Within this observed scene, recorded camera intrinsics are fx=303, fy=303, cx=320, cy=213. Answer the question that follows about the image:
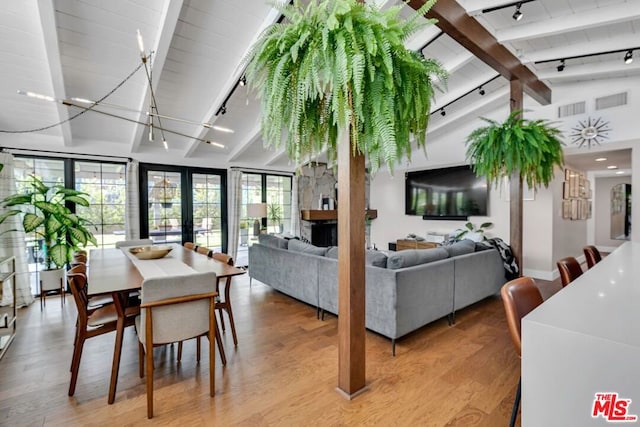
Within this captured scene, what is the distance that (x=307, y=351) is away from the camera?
106 inches

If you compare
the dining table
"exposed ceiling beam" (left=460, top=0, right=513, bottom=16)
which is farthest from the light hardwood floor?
"exposed ceiling beam" (left=460, top=0, right=513, bottom=16)

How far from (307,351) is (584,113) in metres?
5.97

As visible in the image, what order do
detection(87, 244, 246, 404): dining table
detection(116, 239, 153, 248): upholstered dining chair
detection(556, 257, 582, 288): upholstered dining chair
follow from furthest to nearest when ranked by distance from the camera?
detection(116, 239, 153, 248): upholstered dining chair → detection(556, 257, 582, 288): upholstered dining chair → detection(87, 244, 246, 404): dining table

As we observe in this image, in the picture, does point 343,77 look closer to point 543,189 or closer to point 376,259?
point 376,259

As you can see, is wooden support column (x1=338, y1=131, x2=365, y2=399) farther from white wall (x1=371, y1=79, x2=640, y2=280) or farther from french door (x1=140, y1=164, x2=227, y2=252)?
white wall (x1=371, y1=79, x2=640, y2=280)

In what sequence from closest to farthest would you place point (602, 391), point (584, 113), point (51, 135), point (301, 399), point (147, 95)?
point (602, 391)
point (301, 399)
point (147, 95)
point (51, 135)
point (584, 113)

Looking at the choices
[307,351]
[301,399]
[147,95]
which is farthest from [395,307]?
[147,95]

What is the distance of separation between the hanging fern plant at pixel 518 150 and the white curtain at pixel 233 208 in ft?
14.2

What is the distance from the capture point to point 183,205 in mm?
5684

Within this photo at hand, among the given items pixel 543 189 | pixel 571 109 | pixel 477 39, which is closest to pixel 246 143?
pixel 477 39

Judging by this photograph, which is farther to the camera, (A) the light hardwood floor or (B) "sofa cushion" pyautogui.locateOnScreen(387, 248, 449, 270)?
(B) "sofa cushion" pyautogui.locateOnScreen(387, 248, 449, 270)

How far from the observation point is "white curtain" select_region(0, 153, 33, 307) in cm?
391

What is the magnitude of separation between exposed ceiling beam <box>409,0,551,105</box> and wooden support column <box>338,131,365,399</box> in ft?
4.79

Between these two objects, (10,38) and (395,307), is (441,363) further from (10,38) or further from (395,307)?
(10,38)
